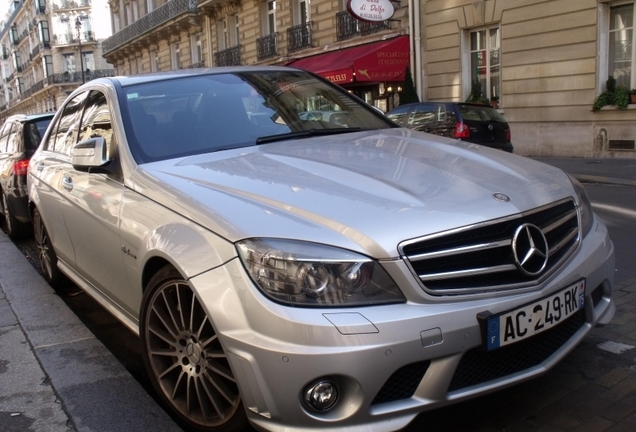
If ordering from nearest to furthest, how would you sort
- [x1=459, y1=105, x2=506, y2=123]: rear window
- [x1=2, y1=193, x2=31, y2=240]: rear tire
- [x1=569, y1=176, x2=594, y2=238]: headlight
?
[x1=569, y1=176, x2=594, y2=238]: headlight
[x1=2, y1=193, x2=31, y2=240]: rear tire
[x1=459, y1=105, x2=506, y2=123]: rear window

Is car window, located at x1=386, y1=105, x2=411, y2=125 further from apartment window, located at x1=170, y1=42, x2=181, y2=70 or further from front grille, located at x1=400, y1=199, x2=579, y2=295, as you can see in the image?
apartment window, located at x1=170, y1=42, x2=181, y2=70

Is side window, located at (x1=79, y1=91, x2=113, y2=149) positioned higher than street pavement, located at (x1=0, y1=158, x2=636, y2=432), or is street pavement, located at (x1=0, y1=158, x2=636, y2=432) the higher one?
side window, located at (x1=79, y1=91, x2=113, y2=149)

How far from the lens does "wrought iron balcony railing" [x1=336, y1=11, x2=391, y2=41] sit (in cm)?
2058

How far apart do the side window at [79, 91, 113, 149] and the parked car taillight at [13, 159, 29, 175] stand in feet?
10.3

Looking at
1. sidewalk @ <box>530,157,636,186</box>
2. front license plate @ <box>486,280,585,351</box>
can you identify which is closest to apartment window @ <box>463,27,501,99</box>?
sidewalk @ <box>530,157,636,186</box>

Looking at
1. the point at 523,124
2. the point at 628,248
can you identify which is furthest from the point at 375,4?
the point at 628,248

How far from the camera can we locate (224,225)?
2508 mm

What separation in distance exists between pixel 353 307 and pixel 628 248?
4.42 metres

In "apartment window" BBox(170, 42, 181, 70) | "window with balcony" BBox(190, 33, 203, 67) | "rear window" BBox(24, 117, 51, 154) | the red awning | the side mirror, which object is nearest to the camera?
the side mirror

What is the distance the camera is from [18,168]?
7.27m

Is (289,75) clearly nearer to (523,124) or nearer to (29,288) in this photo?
(29,288)

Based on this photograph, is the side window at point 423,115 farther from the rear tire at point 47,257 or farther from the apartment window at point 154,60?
the apartment window at point 154,60

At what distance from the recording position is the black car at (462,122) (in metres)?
12.5

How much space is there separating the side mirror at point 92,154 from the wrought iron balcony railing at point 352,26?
694 inches
